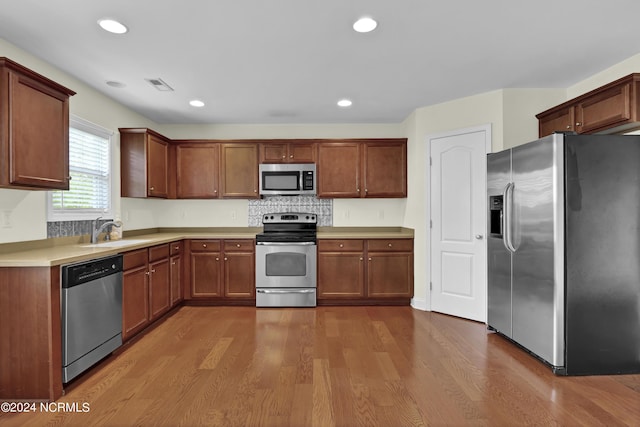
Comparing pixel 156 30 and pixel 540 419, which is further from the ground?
pixel 156 30

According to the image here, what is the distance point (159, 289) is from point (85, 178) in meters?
1.32

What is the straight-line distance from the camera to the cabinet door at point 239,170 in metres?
4.73

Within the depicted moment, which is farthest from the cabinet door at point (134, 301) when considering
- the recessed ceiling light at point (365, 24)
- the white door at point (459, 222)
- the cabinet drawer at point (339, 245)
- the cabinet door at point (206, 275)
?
the white door at point (459, 222)

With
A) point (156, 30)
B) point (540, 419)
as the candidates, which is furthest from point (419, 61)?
point (540, 419)

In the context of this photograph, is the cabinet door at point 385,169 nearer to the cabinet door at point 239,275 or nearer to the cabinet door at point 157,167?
the cabinet door at point 239,275

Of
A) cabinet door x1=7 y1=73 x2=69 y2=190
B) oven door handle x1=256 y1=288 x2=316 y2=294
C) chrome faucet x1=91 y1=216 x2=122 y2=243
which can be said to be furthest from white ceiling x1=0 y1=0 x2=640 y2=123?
oven door handle x1=256 y1=288 x2=316 y2=294

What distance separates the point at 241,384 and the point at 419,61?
282cm

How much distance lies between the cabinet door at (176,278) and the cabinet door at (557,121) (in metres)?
4.15

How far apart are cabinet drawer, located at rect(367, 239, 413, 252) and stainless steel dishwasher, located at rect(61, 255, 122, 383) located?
2.74 meters

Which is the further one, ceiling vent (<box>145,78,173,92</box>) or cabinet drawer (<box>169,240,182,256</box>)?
cabinet drawer (<box>169,240,182,256</box>)

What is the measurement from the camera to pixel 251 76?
3225mm

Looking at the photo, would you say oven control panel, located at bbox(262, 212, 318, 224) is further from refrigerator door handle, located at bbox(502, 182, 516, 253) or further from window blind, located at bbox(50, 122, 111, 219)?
refrigerator door handle, located at bbox(502, 182, 516, 253)

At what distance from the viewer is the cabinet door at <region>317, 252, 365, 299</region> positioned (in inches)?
174

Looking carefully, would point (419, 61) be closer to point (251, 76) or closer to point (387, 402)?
point (251, 76)
